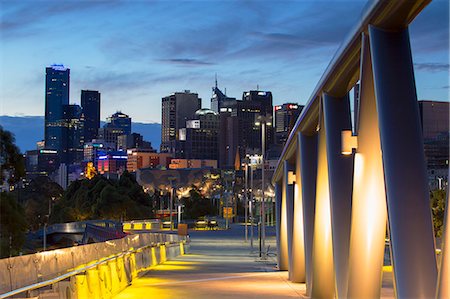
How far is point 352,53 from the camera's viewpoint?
15.5m

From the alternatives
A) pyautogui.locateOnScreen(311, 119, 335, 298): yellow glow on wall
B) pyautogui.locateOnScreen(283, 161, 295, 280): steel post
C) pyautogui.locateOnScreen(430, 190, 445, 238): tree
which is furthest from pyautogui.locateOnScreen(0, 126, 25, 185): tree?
pyautogui.locateOnScreen(311, 119, 335, 298): yellow glow on wall

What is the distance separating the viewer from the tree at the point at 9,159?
210 feet

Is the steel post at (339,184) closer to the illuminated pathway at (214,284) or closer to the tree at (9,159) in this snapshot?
the illuminated pathway at (214,284)

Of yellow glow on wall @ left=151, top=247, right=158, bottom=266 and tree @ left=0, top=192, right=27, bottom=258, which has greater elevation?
tree @ left=0, top=192, right=27, bottom=258

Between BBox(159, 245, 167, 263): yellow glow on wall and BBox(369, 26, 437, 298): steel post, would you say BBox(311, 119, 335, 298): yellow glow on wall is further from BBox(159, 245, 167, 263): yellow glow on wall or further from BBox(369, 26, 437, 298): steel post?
BBox(159, 245, 167, 263): yellow glow on wall

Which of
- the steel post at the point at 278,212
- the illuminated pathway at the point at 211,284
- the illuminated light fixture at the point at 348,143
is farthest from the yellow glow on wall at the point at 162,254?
the illuminated light fixture at the point at 348,143

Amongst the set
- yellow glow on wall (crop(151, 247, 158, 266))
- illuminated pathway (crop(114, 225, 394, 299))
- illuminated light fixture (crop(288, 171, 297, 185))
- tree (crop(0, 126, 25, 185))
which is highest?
tree (crop(0, 126, 25, 185))

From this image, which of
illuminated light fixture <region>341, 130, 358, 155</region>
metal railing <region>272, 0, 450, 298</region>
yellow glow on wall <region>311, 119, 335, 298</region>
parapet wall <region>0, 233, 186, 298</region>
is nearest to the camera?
metal railing <region>272, 0, 450, 298</region>

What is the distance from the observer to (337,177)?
18.5 m

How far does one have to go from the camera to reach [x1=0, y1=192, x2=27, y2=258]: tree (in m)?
61.6

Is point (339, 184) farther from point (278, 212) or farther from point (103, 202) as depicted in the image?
point (103, 202)

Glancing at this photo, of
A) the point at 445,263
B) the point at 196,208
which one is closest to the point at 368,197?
the point at 445,263

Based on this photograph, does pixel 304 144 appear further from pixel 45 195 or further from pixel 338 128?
pixel 45 195

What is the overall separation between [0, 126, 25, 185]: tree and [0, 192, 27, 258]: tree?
4.91 feet
